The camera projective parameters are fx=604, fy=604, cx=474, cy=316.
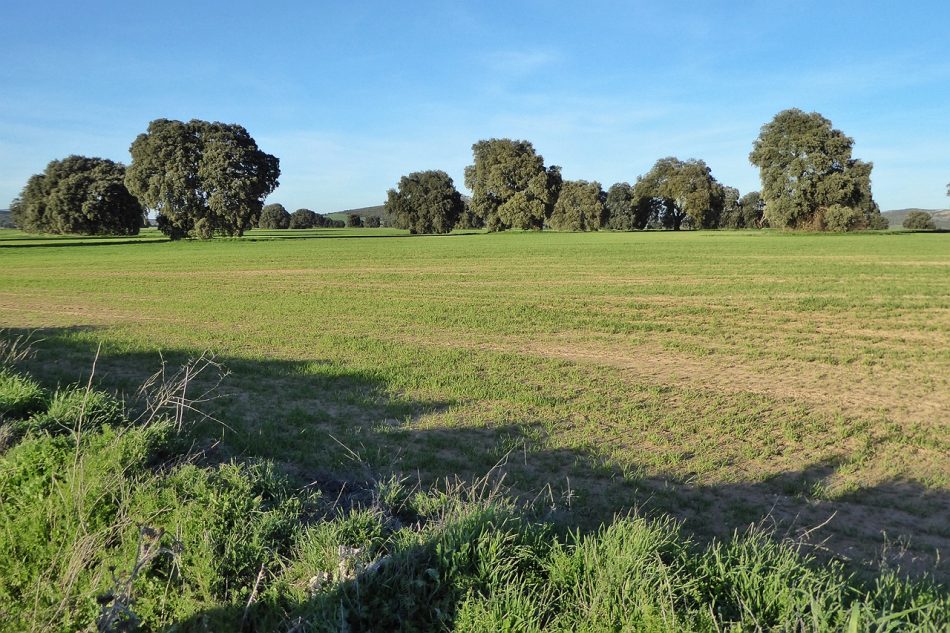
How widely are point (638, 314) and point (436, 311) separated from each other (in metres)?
5.07

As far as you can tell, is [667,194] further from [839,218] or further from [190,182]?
[190,182]

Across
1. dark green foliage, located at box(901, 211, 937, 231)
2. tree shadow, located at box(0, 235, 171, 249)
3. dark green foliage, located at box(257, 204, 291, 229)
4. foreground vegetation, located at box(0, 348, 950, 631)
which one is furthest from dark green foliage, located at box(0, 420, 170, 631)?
dark green foliage, located at box(257, 204, 291, 229)

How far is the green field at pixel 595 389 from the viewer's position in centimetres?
509

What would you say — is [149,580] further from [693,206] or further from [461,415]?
[693,206]

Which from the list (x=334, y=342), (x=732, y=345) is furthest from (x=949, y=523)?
(x=334, y=342)

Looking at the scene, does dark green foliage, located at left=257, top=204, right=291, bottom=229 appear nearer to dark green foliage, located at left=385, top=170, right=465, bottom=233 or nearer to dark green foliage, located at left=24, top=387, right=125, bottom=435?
dark green foliage, located at left=385, top=170, right=465, bottom=233

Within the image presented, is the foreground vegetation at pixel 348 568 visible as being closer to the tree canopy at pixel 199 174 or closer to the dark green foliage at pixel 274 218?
the tree canopy at pixel 199 174

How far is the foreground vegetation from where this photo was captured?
2830mm

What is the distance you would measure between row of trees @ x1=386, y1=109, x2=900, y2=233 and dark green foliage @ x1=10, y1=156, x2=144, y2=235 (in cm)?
3756

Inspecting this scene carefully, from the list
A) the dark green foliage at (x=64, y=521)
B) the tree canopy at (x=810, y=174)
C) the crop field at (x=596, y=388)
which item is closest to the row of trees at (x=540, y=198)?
the tree canopy at (x=810, y=174)

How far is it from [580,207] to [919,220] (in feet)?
198

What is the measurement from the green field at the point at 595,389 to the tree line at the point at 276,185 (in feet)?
128

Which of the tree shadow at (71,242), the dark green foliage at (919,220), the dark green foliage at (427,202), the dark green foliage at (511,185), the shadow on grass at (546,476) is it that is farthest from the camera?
the dark green foliage at (919,220)

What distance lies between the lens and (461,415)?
7.16 m
